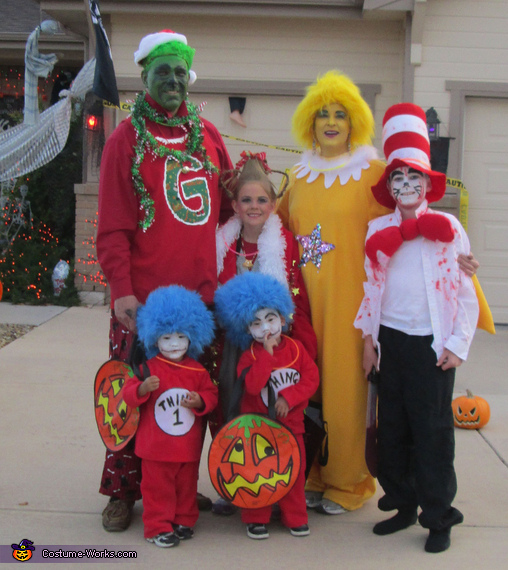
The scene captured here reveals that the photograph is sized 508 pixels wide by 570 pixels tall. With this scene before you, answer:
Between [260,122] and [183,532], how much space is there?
580 centimetres

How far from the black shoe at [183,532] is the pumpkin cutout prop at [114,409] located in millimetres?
417

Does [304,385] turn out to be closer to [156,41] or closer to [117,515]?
[117,515]

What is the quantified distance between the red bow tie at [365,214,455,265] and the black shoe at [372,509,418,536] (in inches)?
44.5

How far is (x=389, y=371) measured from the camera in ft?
9.48

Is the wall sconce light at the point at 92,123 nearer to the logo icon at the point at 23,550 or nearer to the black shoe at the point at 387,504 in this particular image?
the logo icon at the point at 23,550

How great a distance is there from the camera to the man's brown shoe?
2.91 meters

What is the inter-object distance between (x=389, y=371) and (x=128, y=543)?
4.28 feet

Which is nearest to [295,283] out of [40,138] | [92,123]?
[92,123]

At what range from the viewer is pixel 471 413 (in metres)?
→ 4.28

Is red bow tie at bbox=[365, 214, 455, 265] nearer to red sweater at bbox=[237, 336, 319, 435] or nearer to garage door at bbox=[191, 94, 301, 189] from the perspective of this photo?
red sweater at bbox=[237, 336, 319, 435]

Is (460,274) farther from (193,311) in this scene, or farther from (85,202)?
(85,202)

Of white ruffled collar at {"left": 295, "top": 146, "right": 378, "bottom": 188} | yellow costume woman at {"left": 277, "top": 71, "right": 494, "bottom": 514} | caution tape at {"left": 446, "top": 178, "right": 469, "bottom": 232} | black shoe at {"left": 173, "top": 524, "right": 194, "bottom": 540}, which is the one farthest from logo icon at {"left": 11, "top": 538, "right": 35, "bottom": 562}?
caution tape at {"left": 446, "top": 178, "right": 469, "bottom": 232}

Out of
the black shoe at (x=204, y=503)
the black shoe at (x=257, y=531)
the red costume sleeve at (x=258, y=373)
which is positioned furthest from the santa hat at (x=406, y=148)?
the black shoe at (x=204, y=503)

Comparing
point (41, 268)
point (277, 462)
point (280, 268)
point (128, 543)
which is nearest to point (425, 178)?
point (280, 268)
